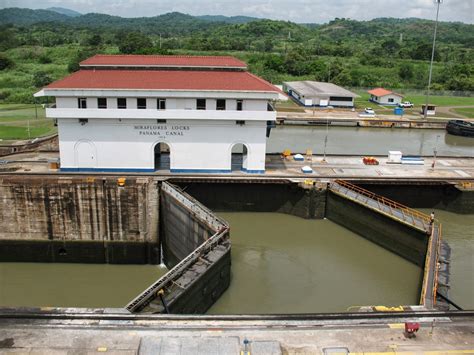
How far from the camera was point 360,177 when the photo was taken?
3284 cm

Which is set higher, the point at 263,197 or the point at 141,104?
the point at 141,104

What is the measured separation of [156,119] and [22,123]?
1233 inches

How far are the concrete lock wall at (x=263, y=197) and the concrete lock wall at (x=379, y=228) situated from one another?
104 cm

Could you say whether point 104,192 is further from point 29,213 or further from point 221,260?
point 221,260

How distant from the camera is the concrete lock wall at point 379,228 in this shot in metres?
26.7

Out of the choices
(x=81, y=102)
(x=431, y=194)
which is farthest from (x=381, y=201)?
(x=81, y=102)

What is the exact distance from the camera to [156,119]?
30.9m

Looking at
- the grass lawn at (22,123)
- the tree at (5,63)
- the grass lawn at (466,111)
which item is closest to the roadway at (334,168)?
the grass lawn at (22,123)

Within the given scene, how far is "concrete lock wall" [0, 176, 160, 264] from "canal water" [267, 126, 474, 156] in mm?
21304

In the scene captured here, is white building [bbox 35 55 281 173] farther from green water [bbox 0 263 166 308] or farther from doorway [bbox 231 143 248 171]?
green water [bbox 0 263 166 308]

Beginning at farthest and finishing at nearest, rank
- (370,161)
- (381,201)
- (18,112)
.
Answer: (18,112), (370,161), (381,201)

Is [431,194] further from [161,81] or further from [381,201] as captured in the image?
[161,81]

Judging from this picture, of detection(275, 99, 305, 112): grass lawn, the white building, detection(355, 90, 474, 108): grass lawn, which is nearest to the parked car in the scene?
detection(355, 90, 474, 108): grass lawn

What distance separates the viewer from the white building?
30422 millimetres
